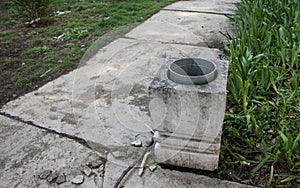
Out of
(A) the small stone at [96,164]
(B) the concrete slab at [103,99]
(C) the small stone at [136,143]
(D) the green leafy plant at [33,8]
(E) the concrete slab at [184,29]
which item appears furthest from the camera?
(D) the green leafy plant at [33,8]

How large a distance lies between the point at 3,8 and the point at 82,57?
329cm

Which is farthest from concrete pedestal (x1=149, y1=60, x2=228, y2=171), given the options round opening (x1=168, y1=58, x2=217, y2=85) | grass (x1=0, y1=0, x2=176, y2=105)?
grass (x1=0, y1=0, x2=176, y2=105)

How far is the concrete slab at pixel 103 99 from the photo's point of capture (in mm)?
2031

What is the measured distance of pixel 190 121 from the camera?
1506 millimetres

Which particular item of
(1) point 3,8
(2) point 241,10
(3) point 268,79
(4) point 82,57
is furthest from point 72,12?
(3) point 268,79

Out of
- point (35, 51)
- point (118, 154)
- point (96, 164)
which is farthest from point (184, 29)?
point (96, 164)

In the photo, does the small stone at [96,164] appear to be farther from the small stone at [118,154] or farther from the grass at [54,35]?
the grass at [54,35]

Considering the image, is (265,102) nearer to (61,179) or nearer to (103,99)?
(103,99)

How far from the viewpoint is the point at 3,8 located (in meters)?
5.46

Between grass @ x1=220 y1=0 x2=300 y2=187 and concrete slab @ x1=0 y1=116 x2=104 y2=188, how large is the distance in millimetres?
867

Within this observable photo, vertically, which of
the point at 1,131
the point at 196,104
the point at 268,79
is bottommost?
the point at 1,131

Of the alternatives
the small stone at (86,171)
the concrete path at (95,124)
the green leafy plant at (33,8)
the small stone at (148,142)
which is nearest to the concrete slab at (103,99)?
the concrete path at (95,124)

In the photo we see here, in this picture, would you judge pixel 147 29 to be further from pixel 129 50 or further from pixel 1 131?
pixel 1 131

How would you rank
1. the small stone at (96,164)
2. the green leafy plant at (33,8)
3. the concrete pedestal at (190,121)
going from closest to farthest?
the concrete pedestal at (190,121) → the small stone at (96,164) → the green leafy plant at (33,8)
